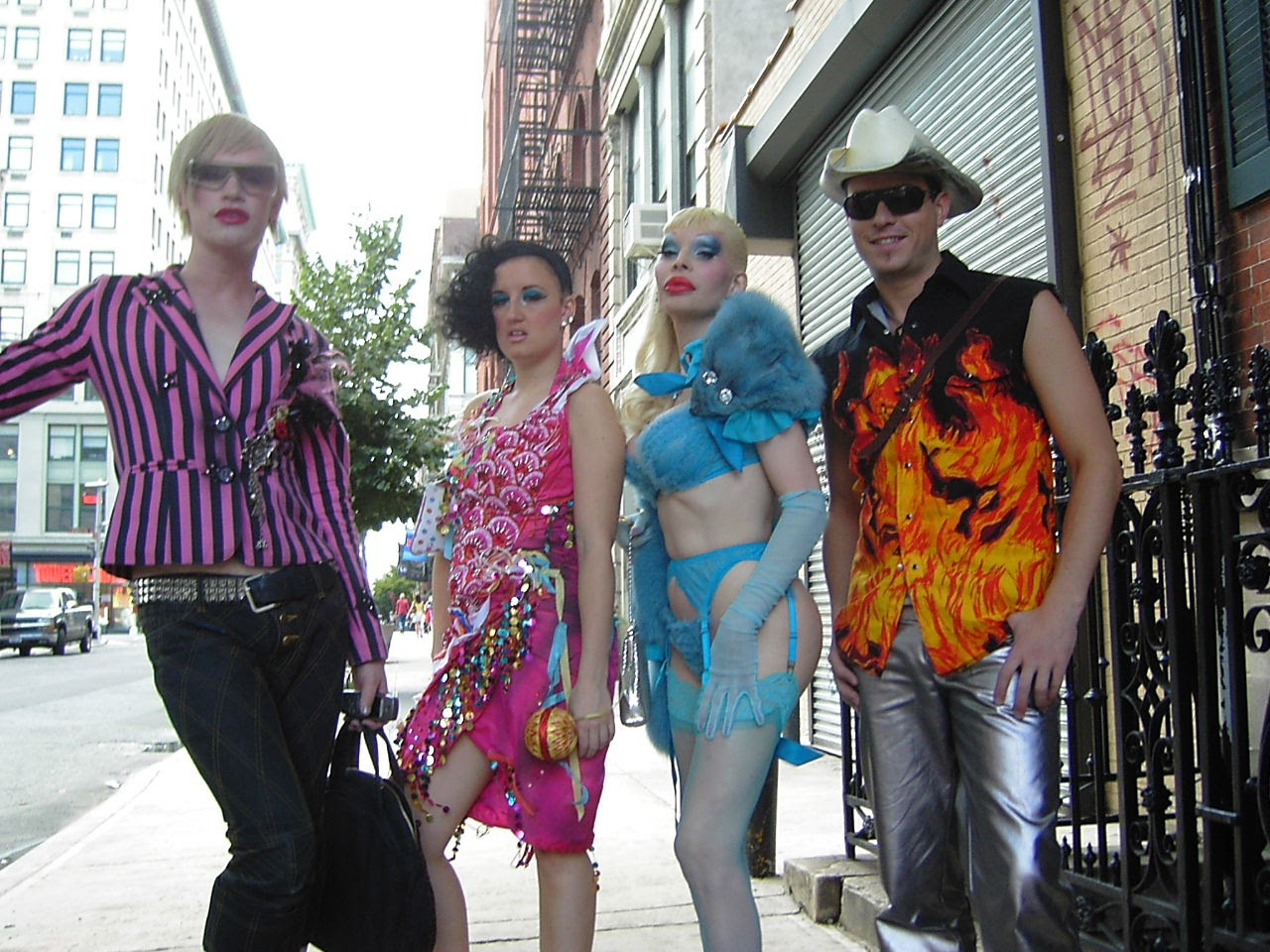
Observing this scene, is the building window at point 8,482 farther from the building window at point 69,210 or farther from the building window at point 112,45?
the building window at point 112,45

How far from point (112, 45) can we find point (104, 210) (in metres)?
11.0

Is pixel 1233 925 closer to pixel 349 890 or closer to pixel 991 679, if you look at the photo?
pixel 991 679

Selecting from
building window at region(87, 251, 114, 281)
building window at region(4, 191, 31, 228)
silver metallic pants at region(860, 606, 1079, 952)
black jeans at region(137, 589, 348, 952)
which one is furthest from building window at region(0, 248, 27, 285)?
silver metallic pants at region(860, 606, 1079, 952)

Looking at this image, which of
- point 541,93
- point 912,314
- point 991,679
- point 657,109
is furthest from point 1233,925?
point 541,93

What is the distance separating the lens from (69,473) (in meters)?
71.1

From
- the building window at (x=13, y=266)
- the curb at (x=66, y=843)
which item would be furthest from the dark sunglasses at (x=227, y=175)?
the building window at (x=13, y=266)

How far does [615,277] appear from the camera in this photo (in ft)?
59.6

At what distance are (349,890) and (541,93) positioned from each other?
2456 centimetres

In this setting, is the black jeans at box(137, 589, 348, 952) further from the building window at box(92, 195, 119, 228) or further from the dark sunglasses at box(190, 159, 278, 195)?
the building window at box(92, 195, 119, 228)

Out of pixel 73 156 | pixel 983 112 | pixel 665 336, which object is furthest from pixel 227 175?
pixel 73 156

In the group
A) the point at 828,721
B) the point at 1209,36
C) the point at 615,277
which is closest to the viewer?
the point at 1209,36

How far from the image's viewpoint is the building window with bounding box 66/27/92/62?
244ft

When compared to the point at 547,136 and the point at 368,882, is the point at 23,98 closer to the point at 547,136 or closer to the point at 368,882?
the point at 547,136

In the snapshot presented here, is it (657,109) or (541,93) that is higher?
(541,93)
